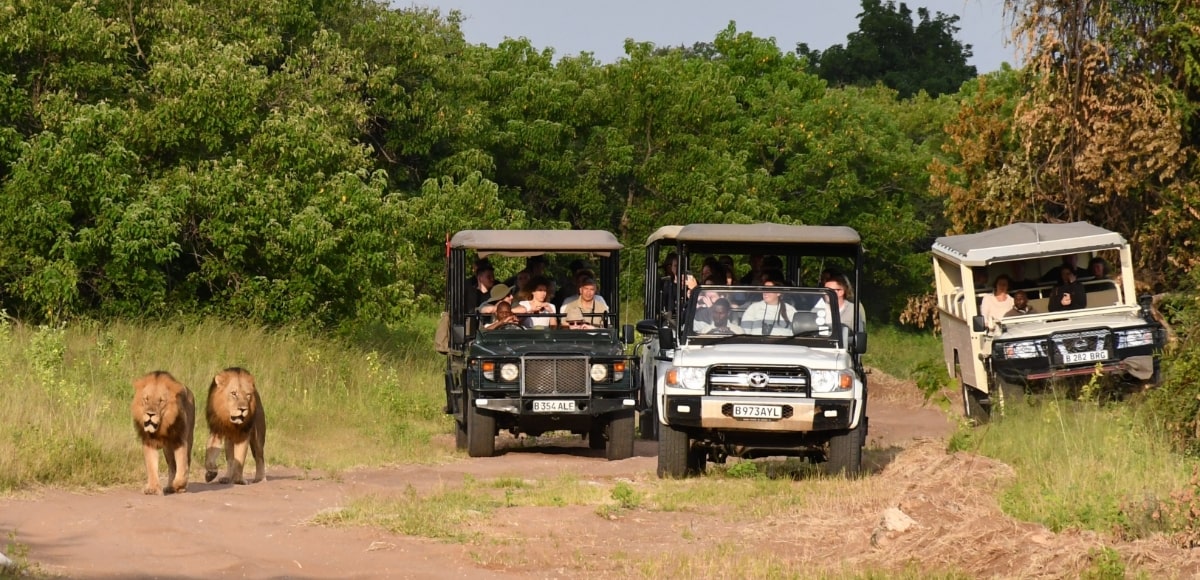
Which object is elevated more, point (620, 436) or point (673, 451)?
point (673, 451)

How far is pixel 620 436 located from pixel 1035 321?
4745mm

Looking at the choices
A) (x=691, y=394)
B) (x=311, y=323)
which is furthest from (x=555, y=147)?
(x=691, y=394)

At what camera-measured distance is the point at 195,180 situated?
931 inches

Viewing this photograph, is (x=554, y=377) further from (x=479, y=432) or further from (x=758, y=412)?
(x=758, y=412)

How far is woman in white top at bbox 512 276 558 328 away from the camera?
17.7 meters

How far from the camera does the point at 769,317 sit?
49.4 feet

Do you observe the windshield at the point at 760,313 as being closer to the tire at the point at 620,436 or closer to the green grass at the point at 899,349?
the tire at the point at 620,436

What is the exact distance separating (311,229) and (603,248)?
283 inches

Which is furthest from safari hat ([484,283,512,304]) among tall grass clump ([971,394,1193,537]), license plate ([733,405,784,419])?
tall grass clump ([971,394,1193,537])

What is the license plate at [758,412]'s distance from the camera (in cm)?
1374

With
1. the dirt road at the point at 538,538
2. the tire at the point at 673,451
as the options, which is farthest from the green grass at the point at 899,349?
the dirt road at the point at 538,538

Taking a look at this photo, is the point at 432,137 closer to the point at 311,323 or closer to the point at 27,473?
the point at 311,323

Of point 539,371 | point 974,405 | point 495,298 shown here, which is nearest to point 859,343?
point 539,371

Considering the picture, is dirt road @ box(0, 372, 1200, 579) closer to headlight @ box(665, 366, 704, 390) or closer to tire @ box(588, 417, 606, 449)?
headlight @ box(665, 366, 704, 390)
